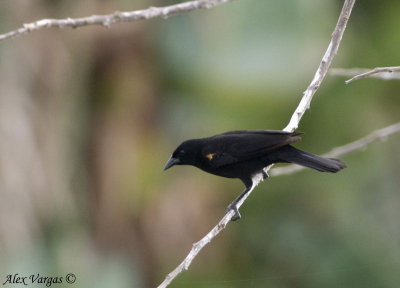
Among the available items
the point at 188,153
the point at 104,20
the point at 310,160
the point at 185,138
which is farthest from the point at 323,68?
the point at 185,138

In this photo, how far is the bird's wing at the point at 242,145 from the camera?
4.44 m

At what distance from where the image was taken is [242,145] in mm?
4715

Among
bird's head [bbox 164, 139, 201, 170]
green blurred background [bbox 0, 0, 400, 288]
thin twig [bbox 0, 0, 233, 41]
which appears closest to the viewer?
thin twig [bbox 0, 0, 233, 41]

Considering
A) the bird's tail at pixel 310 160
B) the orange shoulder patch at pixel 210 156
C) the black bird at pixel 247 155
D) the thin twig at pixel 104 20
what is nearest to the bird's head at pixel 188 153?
the black bird at pixel 247 155

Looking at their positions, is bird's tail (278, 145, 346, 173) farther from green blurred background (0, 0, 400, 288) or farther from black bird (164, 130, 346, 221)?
green blurred background (0, 0, 400, 288)

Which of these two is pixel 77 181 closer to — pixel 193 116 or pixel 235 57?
pixel 193 116

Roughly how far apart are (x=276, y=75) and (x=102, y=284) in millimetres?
2521

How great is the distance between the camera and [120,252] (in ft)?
26.1

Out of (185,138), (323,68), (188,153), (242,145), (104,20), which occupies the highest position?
(104,20)

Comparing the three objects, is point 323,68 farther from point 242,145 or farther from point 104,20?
point 104,20

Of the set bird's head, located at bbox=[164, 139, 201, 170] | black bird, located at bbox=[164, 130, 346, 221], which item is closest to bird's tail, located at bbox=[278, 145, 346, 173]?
black bird, located at bbox=[164, 130, 346, 221]

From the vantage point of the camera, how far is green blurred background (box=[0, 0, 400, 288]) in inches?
297

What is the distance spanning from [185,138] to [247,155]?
3.33 meters

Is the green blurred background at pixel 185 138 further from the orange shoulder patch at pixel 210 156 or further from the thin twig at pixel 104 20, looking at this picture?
the thin twig at pixel 104 20
